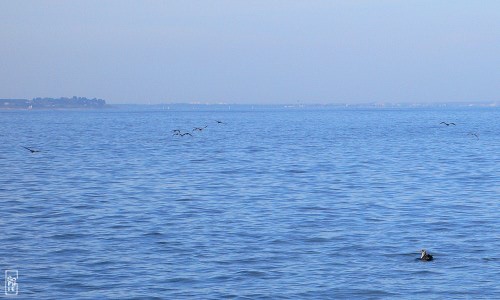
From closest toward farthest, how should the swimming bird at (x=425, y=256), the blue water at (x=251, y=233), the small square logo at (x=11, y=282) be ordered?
the small square logo at (x=11, y=282) < the blue water at (x=251, y=233) < the swimming bird at (x=425, y=256)

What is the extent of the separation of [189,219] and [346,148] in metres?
49.7

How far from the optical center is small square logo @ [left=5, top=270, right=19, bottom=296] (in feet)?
56.5

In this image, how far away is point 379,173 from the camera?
46.4 m

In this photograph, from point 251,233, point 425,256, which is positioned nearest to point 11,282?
point 251,233

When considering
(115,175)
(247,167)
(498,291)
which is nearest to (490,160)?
(247,167)

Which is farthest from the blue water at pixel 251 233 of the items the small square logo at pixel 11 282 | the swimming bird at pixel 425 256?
the swimming bird at pixel 425 256

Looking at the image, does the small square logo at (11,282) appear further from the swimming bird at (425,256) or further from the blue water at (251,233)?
the swimming bird at (425,256)

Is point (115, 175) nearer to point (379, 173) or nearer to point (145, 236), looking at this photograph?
point (379, 173)

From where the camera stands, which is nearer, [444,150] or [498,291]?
[498,291]

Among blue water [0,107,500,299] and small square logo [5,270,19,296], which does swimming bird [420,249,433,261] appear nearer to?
blue water [0,107,500,299]

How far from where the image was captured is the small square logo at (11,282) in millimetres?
17219

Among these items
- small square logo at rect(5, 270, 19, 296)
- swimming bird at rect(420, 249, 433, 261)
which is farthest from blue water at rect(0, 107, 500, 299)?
swimming bird at rect(420, 249, 433, 261)

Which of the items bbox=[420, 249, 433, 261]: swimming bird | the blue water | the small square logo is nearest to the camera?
the small square logo

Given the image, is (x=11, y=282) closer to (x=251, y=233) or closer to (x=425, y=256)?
(x=251, y=233)
